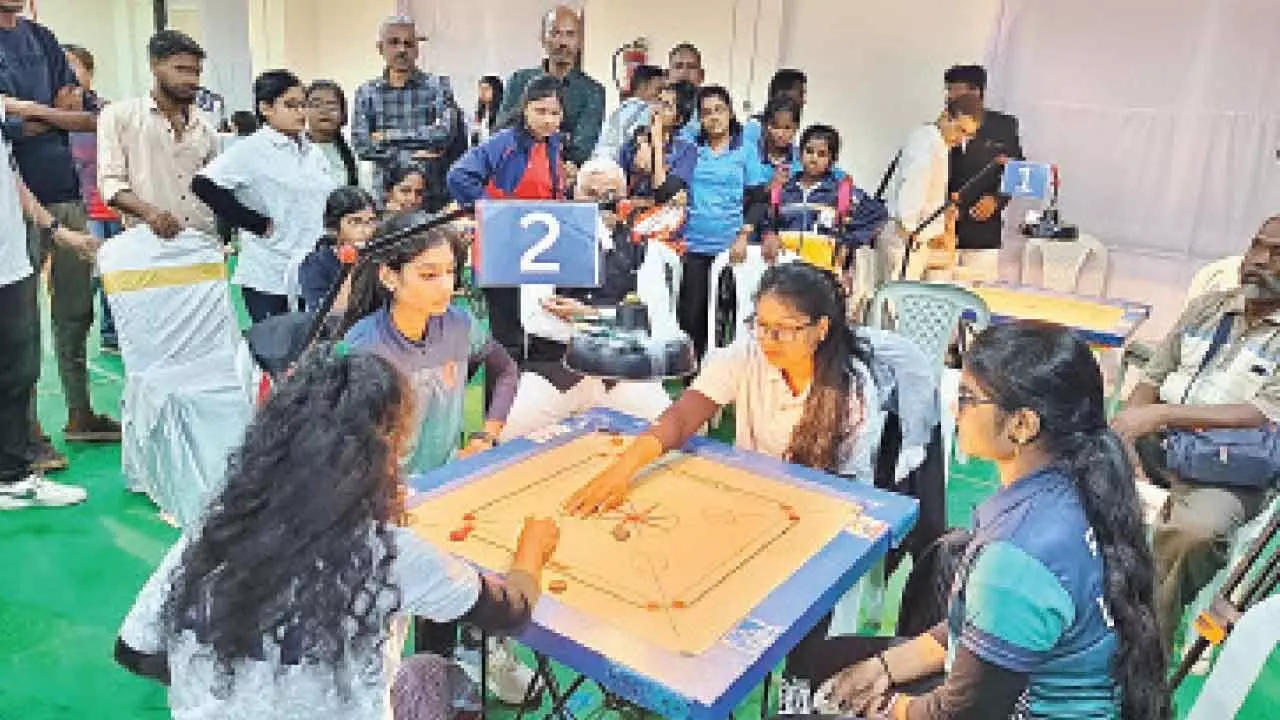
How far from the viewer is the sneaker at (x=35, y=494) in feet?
12.2

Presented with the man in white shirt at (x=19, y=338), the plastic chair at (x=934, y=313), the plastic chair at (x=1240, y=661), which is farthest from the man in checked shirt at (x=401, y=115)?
the plastic chair at (x=1240, y=661)

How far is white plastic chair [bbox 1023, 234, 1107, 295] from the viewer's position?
6277 millimetres

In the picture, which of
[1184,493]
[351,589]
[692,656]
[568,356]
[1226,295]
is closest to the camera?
[351,589]

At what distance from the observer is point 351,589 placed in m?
1.38

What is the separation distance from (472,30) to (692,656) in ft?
29.6

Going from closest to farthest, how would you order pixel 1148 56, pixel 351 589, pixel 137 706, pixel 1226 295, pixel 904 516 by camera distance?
pixel 351 589, pixel 904 516, pixel 137 706, pixel 1226 295, pixel 1148 56

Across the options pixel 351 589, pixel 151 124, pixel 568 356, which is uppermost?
pixel 151 124

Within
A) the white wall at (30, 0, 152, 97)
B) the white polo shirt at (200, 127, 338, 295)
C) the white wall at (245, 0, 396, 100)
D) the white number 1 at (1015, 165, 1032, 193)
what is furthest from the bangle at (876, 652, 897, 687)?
the white wall at (30, 0, 152, 97)

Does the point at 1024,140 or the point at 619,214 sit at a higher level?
the point at 1024,140

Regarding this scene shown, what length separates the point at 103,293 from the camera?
5.77 meters

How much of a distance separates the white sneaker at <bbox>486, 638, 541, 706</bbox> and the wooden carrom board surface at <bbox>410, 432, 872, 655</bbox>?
23.1 inches

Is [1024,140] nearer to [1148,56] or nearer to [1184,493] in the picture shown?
[1148,56]

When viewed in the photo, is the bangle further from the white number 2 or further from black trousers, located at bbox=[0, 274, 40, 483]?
black trousers, located at bbox=[0, 274, 40, 483]

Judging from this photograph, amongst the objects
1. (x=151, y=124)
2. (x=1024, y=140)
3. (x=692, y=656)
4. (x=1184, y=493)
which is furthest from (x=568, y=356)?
(x=1024, y=140)
